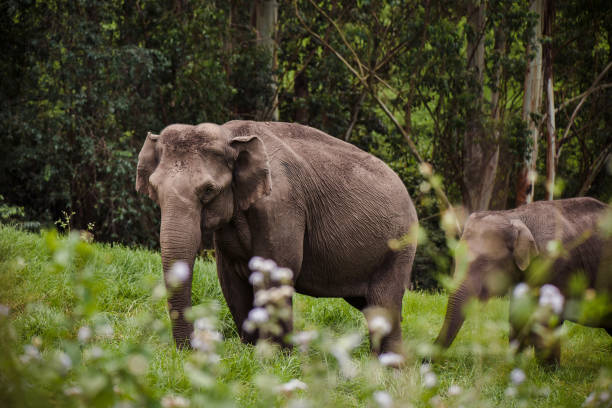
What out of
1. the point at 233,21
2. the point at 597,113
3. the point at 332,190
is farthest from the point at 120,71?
the point at 597,113

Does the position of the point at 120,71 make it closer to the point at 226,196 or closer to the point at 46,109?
the point at 46,109

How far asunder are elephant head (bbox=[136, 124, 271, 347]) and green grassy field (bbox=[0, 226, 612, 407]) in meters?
0.47

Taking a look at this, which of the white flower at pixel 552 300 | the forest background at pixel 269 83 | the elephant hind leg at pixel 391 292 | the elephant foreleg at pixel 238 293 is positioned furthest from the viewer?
the forest background at pixel 269 83

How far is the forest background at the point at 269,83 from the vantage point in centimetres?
1095

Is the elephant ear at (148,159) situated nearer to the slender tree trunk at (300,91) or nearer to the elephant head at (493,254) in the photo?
the elephant head at (493,254)

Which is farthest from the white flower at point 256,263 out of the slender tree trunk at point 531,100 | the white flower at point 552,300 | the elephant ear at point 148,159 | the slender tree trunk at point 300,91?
the slender tree trunk at point 300,91

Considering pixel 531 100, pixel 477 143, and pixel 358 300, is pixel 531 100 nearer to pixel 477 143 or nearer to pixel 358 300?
pixel 477 143

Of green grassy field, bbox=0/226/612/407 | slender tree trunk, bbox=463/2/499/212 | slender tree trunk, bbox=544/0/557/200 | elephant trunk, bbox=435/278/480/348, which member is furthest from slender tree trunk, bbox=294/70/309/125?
elephant trunk, bbox=435/278/480/348

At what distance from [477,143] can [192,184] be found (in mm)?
9995

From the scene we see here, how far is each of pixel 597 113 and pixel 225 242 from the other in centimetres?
1404

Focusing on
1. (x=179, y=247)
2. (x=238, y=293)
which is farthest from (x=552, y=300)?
(x=238, y=293)

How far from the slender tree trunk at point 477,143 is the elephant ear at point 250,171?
888cm

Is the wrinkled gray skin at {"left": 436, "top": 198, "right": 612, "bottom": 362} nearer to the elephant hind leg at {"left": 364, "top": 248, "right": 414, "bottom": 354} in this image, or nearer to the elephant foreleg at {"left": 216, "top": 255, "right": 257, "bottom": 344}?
the elephant hind leg at {"left": 364, "top": 248, "right": 414, "bottom": 354}

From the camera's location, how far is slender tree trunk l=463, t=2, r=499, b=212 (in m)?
12.6
